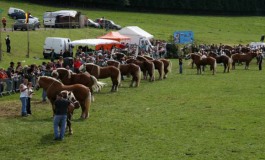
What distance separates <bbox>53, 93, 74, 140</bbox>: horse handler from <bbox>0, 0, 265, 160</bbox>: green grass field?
1.12 feet

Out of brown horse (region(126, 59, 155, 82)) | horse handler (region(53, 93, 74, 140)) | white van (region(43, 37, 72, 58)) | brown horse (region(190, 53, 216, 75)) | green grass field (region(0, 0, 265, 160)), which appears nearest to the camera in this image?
green grass field (region(0, 0, 265, 160))

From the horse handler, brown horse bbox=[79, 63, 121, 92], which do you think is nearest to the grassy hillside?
brown horse bbox=[79, 63, 121, 92]

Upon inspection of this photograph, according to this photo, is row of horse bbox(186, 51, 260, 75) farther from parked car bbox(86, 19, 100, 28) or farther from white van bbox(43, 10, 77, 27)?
parked car bbox(86, 19, 100, 28)

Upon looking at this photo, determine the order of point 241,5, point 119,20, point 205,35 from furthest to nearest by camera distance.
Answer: point 241,5 < point 119,20 < point 205,35

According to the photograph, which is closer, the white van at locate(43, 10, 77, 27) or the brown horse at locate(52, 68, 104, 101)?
the brown horse at locate(52, 68, 104, 101)

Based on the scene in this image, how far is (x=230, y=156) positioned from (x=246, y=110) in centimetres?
757

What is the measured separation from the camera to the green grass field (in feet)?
48.8

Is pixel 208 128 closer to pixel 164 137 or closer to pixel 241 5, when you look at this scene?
pixel 164 137

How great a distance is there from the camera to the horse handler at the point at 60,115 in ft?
51.0

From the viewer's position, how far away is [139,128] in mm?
18016

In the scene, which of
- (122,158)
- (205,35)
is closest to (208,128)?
(122,158)

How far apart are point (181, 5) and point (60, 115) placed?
287ft

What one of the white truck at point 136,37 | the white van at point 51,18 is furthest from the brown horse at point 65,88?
the white van at point 51,18

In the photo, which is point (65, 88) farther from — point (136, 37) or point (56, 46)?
point (136, 37)
